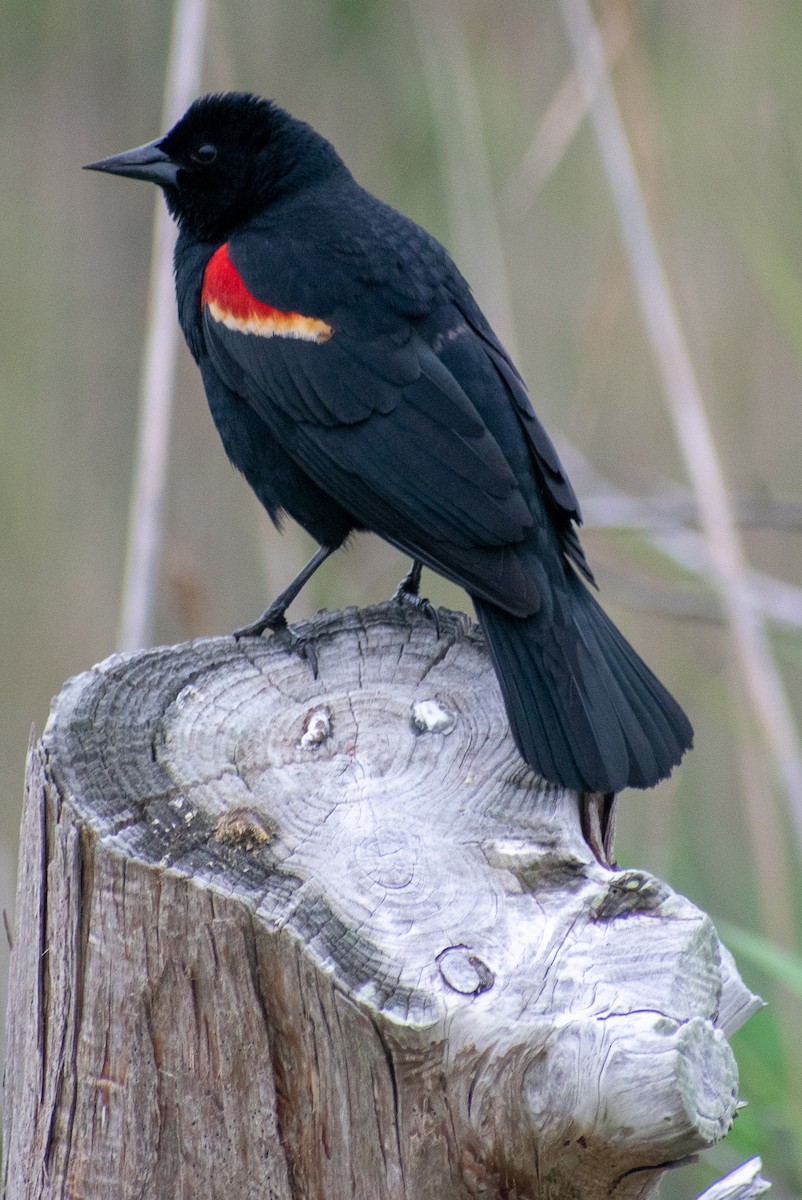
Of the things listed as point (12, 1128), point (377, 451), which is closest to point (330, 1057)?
point (12, 1128)

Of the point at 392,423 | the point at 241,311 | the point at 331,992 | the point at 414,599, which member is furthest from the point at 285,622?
the point at 331,992

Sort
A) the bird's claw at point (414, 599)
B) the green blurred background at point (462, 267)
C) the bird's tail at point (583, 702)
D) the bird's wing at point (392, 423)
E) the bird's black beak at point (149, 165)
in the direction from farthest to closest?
the green blurred background at point (462, 267) → the bird's black beak at point (149, 165) → the bird's claw at point (414, 599) → the bird's wing at point (392, 423) → the bird's tail at point (583, 702)

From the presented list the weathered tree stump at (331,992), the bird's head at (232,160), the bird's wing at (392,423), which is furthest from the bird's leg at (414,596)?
the bird's head at (232,160)

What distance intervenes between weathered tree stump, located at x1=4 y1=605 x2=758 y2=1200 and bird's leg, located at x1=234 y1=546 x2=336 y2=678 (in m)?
0.29

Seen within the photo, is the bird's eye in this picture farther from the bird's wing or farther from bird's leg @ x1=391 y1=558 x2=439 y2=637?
bird's leg @ x1=391 y1=558 x2=439 y2=637

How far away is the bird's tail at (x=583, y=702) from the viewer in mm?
1505

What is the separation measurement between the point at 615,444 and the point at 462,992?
8.75ft

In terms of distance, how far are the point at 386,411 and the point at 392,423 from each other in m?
0.02

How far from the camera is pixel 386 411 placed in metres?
1.93

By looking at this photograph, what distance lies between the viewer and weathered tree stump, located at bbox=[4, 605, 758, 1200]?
3.42 ft

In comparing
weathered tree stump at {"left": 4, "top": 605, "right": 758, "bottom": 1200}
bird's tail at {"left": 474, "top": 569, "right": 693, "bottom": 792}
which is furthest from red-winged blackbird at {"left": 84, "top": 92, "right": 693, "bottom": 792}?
weathered tree stump at {"left": 4, "top": 605, "right": 758, "bottom": 1200}

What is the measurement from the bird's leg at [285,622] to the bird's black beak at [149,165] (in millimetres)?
743

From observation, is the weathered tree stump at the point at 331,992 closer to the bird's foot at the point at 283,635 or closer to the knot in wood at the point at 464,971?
the knot in wood at the point at 464,971

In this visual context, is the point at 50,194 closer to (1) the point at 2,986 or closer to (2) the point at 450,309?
(2) the point at 450,309
